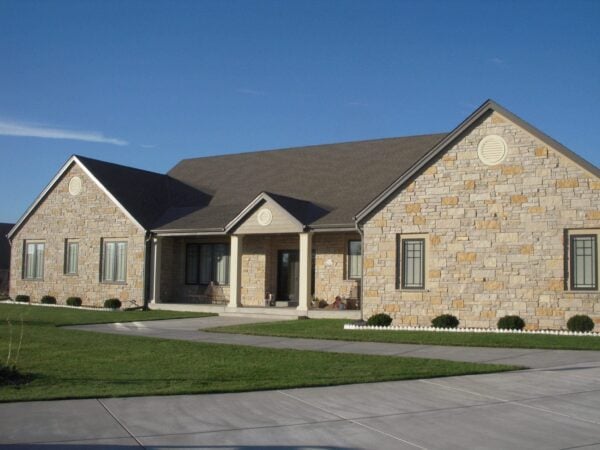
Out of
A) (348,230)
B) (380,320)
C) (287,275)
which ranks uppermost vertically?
(348,230)

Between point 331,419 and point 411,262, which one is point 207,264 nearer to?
point 411,262

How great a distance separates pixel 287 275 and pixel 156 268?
17.8 feet

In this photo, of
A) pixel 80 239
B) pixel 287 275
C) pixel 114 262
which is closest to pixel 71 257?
pixel 80 239

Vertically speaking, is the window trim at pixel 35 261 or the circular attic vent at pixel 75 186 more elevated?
the circular attic vent at pixel 75 186

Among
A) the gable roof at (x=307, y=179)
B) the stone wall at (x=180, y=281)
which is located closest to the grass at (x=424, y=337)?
the gable roof at (x=307, y=179)

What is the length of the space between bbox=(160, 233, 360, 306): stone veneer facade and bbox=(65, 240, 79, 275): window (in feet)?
13.9

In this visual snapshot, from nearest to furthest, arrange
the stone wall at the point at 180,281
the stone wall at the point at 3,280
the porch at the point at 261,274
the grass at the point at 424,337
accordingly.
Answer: the grass at the point at 424,337 < the porch at the point at 261,274 < the stone wall at the point at 180,281 < the stone wall at the point at 3,280

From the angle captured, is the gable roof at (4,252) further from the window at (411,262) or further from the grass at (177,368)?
the window at (411,262)

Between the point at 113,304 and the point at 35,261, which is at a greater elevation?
the point at 35,261

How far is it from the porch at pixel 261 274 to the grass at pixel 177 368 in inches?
382

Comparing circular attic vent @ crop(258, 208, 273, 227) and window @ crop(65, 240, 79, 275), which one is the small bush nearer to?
circular attic vent @ crop(258, 208, 273, 227)

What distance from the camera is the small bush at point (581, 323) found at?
18.8 metres

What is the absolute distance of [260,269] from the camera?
93.5ft

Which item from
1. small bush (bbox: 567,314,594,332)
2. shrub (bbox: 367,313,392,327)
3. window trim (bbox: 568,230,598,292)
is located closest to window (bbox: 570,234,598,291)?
window trim (bbox: 568,230,598,292)
